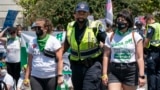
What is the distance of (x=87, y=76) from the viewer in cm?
809

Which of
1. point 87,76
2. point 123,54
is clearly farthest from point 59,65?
point 123,54

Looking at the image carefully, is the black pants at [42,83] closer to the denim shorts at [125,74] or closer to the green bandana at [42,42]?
the green bandana at [42,42]

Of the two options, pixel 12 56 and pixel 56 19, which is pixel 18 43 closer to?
pixel 12 56

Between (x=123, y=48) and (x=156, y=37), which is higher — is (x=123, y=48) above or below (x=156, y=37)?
above

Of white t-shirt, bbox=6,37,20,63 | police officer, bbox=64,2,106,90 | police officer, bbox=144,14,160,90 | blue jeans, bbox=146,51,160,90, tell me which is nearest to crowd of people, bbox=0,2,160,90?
police officer, bbox=64,2,106,90

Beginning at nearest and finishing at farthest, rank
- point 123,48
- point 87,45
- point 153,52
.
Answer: point 123,48, point 87,45, point 153,52

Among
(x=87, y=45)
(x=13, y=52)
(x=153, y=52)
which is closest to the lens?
(x=87, y=45)

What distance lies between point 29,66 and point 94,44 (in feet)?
3.66

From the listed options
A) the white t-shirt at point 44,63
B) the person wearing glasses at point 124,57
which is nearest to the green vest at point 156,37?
the person wearing glasses at point 124,57

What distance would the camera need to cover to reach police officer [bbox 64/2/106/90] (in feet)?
26.5

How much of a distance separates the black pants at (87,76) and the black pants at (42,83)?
34cm

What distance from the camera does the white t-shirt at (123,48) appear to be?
314 inches

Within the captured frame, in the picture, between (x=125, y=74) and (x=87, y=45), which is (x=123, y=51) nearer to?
(x=125, y=74)

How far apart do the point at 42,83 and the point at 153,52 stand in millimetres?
3747
